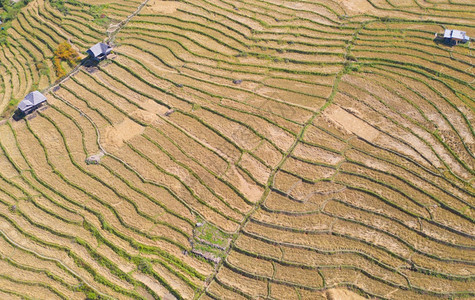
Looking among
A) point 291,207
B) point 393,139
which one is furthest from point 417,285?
point 393,139

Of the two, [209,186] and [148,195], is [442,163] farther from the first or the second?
[148,195]

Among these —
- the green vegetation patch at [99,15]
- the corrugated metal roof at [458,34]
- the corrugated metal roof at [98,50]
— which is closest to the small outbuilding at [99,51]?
the corrugated metal roof at [98,50]

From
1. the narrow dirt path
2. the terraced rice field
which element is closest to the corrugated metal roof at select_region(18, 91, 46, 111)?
the terraced rice field

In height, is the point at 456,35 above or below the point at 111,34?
above

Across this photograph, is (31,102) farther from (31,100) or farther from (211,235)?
(211,235)

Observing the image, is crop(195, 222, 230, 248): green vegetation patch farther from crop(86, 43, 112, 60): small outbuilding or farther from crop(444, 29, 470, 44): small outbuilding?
crop(444, 29, 470, 44): small outbuilding

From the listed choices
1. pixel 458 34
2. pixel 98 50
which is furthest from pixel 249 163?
pixel 458 34

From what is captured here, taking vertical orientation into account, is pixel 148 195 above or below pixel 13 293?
above
